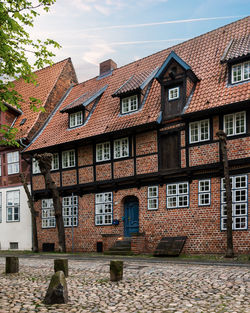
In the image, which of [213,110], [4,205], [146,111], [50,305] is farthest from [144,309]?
[4,205]

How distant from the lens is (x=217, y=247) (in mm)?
15953

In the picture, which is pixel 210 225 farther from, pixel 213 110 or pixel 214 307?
pixel 214 307

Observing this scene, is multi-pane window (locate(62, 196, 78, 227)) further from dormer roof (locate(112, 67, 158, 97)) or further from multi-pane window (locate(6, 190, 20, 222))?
dormer roof (locate(112, 67, 158, 97))

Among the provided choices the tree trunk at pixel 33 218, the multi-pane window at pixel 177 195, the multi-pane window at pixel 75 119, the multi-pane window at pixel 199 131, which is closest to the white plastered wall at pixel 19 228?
the tree trunk at pixel 33 218

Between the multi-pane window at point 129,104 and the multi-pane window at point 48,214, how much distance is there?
7.06 metres

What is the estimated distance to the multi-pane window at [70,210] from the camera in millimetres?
21422

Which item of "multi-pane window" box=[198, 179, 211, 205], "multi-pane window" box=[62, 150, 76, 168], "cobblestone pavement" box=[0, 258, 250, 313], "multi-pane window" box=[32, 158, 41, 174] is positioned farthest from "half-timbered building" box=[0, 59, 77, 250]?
"cobblestone pavement" box=[0, 258, 250, 313]

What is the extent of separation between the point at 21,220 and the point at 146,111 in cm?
1108

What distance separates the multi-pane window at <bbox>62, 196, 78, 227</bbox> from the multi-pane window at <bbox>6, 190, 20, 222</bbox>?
4.29 m

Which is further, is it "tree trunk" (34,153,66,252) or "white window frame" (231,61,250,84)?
"tree trunk" (34,153,66,252)

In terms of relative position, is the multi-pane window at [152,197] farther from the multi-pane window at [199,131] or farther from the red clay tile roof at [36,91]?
the red clay tile roof at [36,91]

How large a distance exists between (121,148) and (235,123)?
237 inches

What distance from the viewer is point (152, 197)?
18391 mm

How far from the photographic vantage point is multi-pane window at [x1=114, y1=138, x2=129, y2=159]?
19.6 meters
